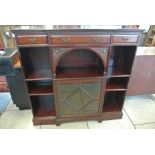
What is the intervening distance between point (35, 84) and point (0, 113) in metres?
0.80

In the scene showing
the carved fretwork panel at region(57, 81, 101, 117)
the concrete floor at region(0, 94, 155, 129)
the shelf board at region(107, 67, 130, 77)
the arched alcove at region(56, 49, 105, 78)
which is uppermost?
the arched alcove at region(56, 49, 105, 78)

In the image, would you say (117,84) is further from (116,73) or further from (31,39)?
(31,39)

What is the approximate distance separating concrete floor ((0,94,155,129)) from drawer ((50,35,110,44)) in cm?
115

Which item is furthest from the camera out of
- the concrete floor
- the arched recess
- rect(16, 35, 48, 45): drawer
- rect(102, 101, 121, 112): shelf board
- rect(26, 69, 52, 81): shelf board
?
rect(102, 101, 121, 112): shelf board

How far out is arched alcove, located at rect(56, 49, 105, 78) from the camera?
1.64m

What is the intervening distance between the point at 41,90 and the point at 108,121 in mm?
1045

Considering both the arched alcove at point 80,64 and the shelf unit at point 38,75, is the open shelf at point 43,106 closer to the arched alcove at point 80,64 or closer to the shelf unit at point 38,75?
the shelf unit at point 38,75

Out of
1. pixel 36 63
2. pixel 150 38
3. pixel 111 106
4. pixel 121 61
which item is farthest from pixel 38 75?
pixel 150 38

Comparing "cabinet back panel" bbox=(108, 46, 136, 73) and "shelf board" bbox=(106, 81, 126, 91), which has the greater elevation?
"cabinet back panel" bbox=(108, 46, 136, 73)

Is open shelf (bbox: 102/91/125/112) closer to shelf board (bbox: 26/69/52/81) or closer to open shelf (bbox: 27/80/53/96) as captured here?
open shelf (bbox: 27/80/53/96)

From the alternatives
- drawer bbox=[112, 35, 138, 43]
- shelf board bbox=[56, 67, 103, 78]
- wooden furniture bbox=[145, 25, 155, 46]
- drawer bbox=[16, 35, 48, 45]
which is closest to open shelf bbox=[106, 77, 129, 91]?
shelf board bbox=[56, 67, 103, 78]
